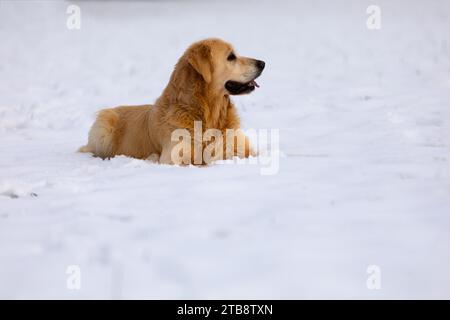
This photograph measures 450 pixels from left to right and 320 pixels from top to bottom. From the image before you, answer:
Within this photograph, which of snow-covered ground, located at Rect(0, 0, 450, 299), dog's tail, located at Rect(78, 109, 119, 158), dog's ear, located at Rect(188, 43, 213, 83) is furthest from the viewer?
dog's tail, located at Rect(78, 109, 119, 158)

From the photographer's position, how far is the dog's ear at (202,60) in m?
4.89

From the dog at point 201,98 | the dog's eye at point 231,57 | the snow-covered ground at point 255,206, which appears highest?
the dog's eye at point 231,57

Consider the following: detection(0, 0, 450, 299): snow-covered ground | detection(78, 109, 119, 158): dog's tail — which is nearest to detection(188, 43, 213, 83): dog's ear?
detection(0, 0, 450, 299): snow-covered ground

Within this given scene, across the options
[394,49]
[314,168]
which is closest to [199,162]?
[314,168]

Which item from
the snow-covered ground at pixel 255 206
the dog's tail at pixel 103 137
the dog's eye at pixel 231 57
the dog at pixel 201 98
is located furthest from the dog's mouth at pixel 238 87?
the dog's tail at pixel 103 137

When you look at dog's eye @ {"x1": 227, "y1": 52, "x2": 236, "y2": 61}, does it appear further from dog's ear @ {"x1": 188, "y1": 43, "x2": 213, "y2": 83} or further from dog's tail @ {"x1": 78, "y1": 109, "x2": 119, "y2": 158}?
dog's tail @ {"x1": 78, "y1": 109, "x2": 119, "y2": 158}

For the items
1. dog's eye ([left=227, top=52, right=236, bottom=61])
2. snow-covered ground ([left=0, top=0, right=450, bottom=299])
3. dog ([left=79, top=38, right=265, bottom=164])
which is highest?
dog's eye ([left=227, top=52, right=236, bottom=61])

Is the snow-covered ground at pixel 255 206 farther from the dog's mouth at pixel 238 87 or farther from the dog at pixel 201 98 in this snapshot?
the dog's mouth at pixel 238 87

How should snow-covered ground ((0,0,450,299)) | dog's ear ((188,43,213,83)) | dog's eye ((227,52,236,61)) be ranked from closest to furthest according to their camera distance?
snow-covered ground ((0,0,450,299)) < dog's ear ((188,43,213,83)) < dog's eye ((227,52,236,61))

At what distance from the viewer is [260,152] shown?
16.9 feet

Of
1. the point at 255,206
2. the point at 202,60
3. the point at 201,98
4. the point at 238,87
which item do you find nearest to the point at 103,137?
the point at 201,98

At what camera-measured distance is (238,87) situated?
17.0 feet

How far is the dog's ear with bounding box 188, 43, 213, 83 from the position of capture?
4891 millimetres

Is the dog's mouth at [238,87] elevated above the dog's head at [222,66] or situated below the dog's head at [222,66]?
below
